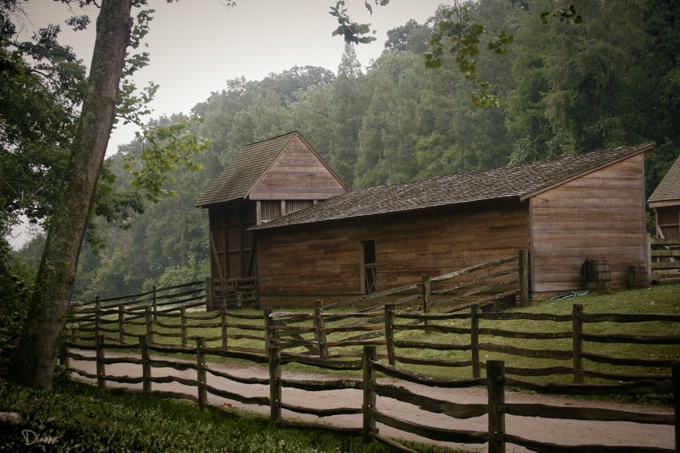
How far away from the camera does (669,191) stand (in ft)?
116

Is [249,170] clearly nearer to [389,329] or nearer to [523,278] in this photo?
[523,278]

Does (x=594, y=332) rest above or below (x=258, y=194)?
below

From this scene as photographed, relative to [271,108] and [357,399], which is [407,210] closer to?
[357,399]

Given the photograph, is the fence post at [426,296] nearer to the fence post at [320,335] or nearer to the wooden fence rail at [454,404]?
the fence post at [320,335]

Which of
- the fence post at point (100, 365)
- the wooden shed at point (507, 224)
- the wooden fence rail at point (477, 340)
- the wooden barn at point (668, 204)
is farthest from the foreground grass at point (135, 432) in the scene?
the wooden barn at point (668, 204)

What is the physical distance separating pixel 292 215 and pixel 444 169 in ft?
78.4

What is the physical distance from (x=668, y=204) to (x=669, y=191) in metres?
0.63

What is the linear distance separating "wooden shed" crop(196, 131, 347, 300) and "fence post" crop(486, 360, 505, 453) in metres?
27.5

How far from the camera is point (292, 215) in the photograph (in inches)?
1308

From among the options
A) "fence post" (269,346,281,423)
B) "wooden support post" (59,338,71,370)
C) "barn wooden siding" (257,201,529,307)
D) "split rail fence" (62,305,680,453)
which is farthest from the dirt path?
"barn wooden siding" (257,201,529,307)

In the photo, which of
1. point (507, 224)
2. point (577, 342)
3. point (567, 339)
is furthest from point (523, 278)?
point (577, 342)

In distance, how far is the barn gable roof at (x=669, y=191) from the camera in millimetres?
35031

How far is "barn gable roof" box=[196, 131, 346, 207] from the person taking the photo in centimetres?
3547

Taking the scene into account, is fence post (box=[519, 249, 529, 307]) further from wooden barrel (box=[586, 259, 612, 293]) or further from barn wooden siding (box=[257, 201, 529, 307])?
wooden barrel (box=[586, 259, 612, 293])
